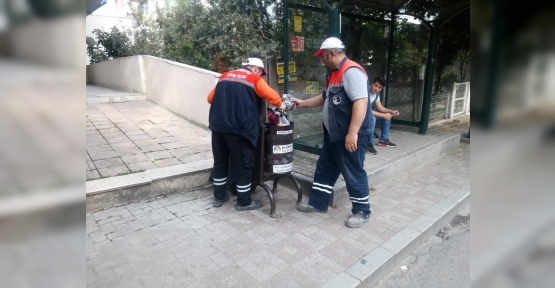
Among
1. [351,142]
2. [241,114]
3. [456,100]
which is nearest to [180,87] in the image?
[241,114]

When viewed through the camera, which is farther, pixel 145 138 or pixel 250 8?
pixel 250 8

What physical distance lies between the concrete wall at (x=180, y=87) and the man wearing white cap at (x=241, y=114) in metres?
2.64

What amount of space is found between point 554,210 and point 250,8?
30.6ft

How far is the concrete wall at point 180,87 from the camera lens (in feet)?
21.3

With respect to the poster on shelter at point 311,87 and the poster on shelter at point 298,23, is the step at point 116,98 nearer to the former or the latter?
the poster on shelter at point 311,87

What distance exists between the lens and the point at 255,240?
320 centimetres

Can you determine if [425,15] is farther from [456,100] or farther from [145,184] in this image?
[145,184]

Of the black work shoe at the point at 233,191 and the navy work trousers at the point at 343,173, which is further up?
the navy work trousers at the point at 343,173

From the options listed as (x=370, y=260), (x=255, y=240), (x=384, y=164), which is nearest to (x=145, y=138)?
(x=255, y=240)

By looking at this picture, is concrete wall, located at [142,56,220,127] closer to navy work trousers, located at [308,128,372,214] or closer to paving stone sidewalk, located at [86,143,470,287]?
paving stone sidewalk, located at [86,143,470,287]

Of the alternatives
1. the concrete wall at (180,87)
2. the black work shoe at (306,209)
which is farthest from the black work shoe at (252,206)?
the concrete wall at (180,87)

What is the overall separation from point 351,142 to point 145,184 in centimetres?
244

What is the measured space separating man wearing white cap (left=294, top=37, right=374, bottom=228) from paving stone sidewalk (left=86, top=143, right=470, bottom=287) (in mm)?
Result: 416

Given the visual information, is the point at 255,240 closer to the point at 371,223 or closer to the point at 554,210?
the point at 371,223
